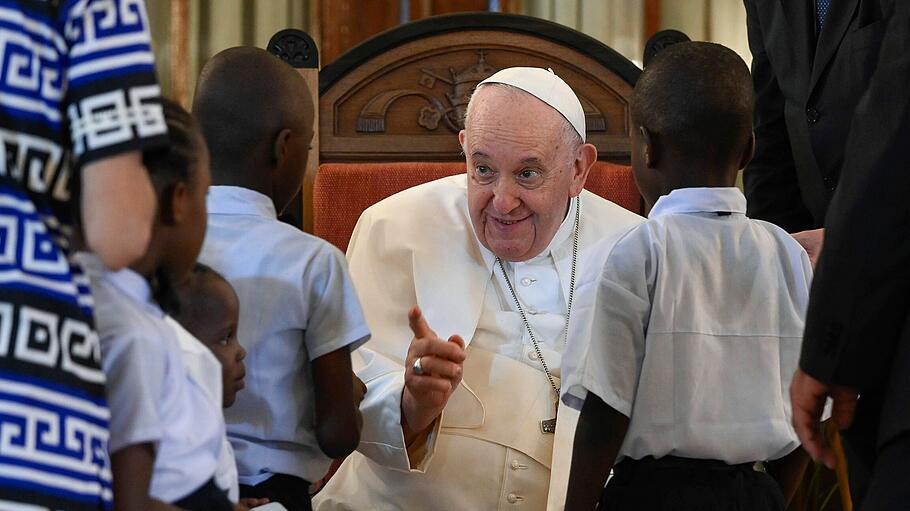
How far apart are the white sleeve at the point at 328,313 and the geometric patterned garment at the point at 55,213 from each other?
82cm

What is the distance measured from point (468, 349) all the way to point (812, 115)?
1305 mm

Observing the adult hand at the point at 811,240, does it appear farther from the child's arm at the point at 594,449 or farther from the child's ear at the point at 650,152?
the child's arm at the point at 594,449

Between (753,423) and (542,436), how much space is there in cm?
91

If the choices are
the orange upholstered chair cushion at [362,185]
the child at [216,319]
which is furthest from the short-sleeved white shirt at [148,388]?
the orange upholstered chair cushion at [362,185]

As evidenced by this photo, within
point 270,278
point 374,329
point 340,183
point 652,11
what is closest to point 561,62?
point 340,183

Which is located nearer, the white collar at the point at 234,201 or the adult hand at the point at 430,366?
the white collar at the point at 234,201

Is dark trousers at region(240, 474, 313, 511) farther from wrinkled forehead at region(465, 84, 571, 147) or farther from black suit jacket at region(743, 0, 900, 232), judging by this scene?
black suit jacket at region(743, 0, 900, 232)

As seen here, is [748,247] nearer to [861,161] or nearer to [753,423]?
[753,423]

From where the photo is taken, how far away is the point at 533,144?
3412mm

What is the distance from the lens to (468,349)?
350 centimetres

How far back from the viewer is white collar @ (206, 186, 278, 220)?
2.36 meters

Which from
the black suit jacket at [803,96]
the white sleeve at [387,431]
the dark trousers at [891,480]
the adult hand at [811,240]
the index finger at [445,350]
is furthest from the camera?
the black suit jacket at [803,96]

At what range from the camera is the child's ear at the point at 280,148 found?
7.88 feet

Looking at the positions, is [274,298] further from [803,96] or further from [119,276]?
[803,96]
